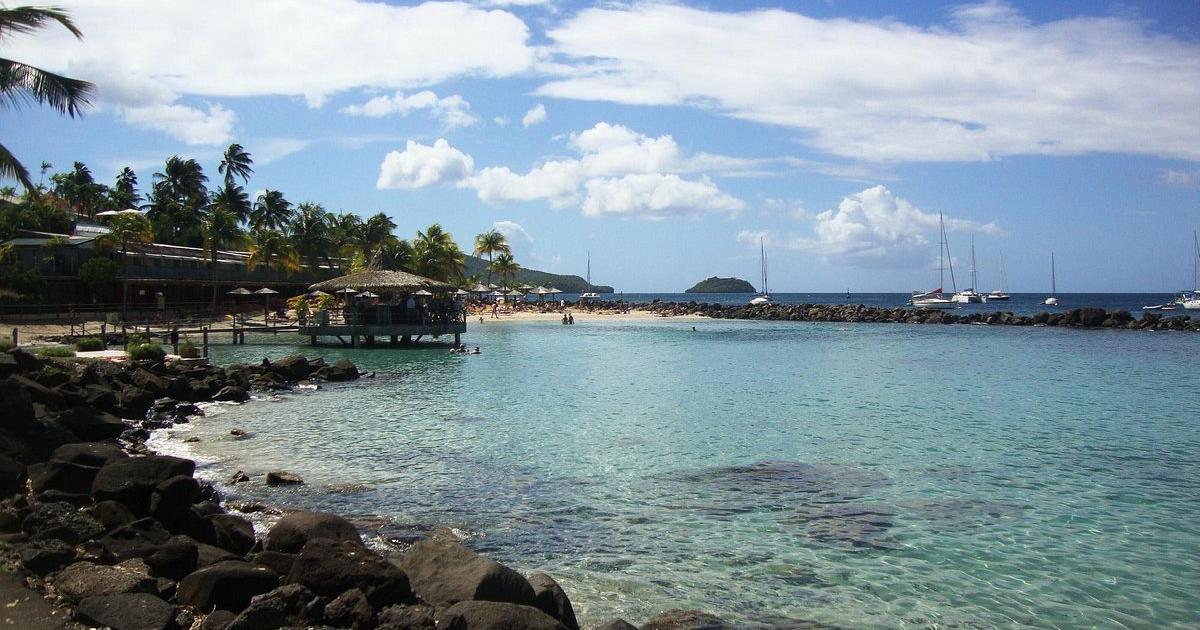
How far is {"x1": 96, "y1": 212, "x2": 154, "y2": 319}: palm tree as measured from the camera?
48.1 meters

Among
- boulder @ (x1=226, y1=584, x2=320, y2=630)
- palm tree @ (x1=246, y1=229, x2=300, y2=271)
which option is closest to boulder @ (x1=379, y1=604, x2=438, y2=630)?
boulder @ (x1=226, y1=584, x2=320, y2=630)

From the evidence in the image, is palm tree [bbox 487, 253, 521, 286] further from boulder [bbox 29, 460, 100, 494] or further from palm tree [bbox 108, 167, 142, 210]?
boulder [bbox 29, 460, 100, 494]

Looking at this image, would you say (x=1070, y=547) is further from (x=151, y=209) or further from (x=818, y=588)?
(x=151, y=209)

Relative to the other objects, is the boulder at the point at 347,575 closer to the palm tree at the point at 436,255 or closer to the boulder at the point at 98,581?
the boulder at the point at 98,581

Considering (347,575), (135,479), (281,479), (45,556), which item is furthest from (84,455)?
(347,575)

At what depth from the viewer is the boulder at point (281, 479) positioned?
13914mm

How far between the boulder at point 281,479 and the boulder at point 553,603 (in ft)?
24.5

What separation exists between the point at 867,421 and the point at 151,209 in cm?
7204

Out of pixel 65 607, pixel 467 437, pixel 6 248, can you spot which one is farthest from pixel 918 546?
pixel 6 248

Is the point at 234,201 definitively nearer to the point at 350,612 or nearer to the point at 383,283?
the point at 383,283

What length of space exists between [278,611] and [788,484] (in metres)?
9.31

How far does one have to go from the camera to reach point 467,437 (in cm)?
1877

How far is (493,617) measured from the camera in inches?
273

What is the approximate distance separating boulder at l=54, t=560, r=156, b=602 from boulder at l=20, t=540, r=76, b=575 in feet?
0.71
